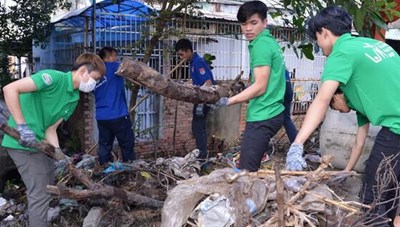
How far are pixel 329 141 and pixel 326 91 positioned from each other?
3.01 meters

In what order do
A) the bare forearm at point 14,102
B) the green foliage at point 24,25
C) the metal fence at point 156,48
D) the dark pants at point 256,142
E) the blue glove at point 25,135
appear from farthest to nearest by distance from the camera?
the green foliage at point 24,25 → the metal fence at point 156,48 → the dark pants at point 256,142 → the blue glove at point 25,135 → the bare forearm at point 14,102

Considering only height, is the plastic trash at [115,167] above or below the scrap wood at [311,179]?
below

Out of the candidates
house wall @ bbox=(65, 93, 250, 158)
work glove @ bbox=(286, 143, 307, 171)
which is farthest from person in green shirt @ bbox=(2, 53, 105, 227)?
house wall @ bbox=(65, 93, 250, 158)

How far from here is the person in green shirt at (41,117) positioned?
3004 mm

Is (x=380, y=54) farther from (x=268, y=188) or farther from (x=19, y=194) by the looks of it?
(x=19, y=194)

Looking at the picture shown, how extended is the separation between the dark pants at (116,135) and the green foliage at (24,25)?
11.0ft

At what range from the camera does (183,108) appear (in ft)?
24.1

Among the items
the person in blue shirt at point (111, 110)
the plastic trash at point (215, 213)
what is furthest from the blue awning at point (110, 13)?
the plastic trash at point (215, 213)

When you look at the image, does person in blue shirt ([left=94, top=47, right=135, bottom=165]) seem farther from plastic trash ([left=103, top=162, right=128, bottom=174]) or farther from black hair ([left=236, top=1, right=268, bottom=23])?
black hair ([left=236, top=1, right=268, bottom=23])

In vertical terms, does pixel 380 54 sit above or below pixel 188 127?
above

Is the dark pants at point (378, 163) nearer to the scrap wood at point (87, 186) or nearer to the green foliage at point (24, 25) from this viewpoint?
the scrap wood at point (87, 186)

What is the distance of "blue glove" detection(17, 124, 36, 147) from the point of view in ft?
9.64

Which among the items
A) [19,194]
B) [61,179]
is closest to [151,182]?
[61,179]

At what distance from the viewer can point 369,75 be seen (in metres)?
2.40
